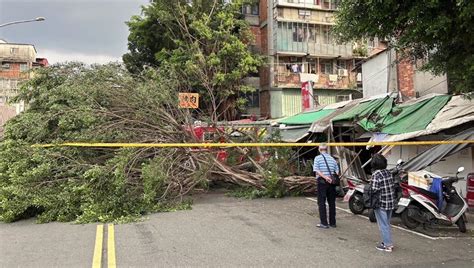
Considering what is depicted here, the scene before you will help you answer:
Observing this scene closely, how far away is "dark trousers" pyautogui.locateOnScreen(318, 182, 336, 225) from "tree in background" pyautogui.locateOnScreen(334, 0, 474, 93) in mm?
2904

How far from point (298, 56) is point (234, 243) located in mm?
28203

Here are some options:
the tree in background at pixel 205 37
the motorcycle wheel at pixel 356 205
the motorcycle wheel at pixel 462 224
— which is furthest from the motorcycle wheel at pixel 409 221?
the tree in background at pixel 205 37

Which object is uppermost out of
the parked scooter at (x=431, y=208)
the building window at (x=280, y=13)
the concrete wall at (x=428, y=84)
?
the building window at (x=280, y=13)

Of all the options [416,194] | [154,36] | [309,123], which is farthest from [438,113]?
[154,36]

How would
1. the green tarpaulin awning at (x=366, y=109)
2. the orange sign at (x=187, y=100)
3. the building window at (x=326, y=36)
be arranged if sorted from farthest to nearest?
the building window at (x=326, y=36)
the green tarpaulin awning at (x=366, y=109)
the orange sign at (x=187, y=100)

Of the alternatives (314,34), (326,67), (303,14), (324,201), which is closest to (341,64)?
(326,67)

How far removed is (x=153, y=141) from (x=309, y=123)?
642 centimetres

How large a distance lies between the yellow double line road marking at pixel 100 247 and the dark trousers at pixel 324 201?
399 centimetres

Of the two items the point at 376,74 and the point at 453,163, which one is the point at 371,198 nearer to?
the point at 453,163

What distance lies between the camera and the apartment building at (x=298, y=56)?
108 ft

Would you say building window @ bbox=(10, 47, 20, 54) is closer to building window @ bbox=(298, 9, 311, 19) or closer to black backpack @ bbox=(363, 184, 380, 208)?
building window @ bbox=(298, 9, 311, 19)

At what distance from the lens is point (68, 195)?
9.15 m

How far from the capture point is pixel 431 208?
7871mm

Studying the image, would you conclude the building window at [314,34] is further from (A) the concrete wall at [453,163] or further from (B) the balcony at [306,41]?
(A) the concrete wall at [453,163]
